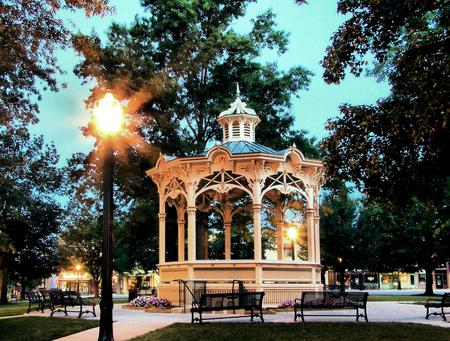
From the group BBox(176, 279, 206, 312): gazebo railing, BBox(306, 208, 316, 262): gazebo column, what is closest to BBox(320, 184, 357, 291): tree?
BBox(306, 208, 316, 262): gazebo column

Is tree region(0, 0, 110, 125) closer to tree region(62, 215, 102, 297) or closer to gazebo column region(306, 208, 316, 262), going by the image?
gazebo column region(306, 208, 316, 262)

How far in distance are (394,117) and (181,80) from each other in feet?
70.6

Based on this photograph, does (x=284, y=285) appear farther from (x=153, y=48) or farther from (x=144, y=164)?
(x=153, y=48)

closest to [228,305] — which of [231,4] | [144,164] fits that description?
[144,164]

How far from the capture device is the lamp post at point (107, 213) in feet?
31.2

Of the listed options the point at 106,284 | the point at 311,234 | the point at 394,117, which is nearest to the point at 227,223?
the point at 311,234

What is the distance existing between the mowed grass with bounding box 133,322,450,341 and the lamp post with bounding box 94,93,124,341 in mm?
2078

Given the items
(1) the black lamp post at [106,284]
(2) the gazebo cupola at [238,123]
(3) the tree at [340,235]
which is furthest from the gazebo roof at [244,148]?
(3) the tree at [340,235]

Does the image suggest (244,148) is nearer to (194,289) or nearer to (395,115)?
(194,289)

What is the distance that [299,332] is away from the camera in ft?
39.1

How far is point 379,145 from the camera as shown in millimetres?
12492

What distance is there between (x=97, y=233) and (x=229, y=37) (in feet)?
69.6

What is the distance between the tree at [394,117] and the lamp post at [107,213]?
17.6 feet

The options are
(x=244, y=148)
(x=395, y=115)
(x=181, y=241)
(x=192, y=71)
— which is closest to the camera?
(x=395, y=115)
